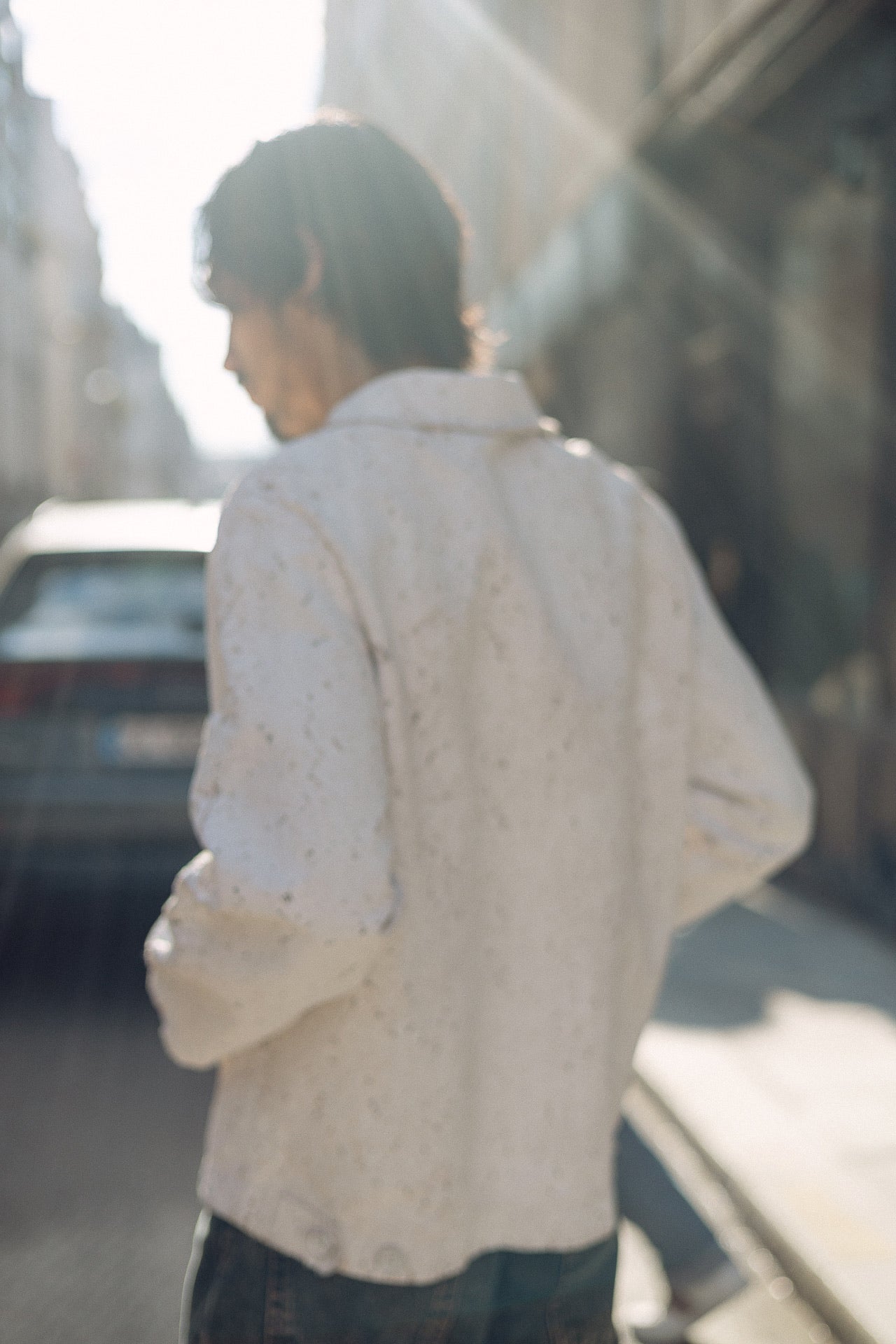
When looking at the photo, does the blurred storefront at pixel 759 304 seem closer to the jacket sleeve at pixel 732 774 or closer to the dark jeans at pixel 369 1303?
the jacket sleeve at pixel 732 774

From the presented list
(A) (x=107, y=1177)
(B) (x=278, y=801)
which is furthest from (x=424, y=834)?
(A) (x=107, y=1177)

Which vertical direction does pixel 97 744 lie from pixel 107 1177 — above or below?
above

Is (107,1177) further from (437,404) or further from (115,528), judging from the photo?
(115,528)

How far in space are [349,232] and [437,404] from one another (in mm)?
195

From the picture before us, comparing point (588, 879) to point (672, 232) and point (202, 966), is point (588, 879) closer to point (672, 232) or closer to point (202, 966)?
point (202, 966)

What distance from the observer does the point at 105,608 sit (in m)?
5.45

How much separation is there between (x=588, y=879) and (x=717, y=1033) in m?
3.57

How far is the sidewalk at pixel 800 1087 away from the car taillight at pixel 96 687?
205 cm

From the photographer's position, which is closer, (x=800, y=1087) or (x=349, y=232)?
(x=349, y=232)

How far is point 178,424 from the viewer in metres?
106

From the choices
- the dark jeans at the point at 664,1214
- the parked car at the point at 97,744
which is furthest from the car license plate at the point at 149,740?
the dark jeans at the point at 664,1214

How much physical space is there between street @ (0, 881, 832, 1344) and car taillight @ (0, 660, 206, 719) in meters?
0.66

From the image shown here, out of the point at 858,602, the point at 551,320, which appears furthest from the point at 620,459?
the point at 858,602

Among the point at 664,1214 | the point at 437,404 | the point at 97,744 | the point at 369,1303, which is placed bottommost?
the point at 97,744
